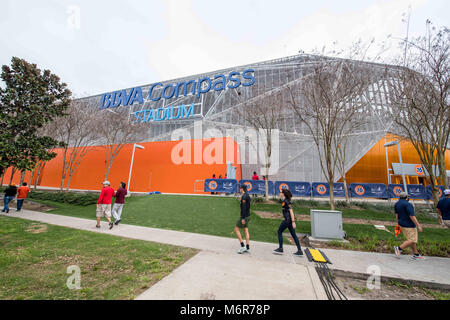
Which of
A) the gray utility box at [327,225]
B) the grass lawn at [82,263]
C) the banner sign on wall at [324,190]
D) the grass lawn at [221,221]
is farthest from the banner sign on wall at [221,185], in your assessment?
the grass lawn at [82,263]

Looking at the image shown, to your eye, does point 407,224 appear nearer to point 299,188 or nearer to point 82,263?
point 82,263

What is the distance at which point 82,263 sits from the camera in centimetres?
394

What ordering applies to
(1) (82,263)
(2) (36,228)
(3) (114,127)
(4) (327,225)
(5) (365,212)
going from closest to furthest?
1. (1) (82,263)
2. (4) (327,225)
3. (2) (36,228)
4. (5) (365,212)
5. (3) (114,127)

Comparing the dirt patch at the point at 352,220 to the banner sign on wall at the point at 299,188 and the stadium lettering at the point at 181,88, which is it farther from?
the stadium lettering at the point at 181,88

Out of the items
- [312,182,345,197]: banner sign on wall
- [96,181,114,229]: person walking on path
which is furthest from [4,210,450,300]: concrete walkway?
[312,182,345,197]: banner sign on wall

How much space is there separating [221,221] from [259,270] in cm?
468

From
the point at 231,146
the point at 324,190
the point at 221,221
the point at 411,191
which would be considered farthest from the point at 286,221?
the point at 411,191

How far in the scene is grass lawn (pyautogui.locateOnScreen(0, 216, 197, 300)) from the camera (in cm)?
294

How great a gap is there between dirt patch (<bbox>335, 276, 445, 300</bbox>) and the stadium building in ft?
40.6

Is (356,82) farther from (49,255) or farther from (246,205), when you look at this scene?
(49,255)

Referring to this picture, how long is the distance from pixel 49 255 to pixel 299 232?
25.3 ft

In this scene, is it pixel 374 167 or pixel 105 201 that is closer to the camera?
pixel 105 201

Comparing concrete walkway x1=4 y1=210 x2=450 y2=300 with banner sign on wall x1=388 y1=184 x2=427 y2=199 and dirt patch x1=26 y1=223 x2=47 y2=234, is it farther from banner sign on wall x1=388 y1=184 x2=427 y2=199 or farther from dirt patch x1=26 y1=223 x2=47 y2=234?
banner sign on wall x1=388 y1=184 x2=427 y2=199

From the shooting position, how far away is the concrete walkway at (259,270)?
2.90m
